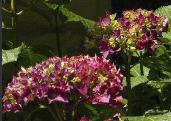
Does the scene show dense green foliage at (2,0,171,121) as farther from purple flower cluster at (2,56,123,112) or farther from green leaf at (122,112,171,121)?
purple flower cluster at (2,56,123,112)

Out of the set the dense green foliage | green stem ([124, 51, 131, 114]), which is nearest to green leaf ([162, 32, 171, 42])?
the dense green foliage

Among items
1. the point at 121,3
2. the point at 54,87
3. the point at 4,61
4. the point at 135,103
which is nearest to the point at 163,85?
the point at 135,103

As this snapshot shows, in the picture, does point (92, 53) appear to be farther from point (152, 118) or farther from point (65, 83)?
point (65, 83)

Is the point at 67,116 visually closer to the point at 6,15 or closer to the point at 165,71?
the point at 165,71

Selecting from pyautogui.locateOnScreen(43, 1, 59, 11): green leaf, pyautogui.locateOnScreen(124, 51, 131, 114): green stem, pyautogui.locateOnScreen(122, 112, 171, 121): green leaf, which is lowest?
pyautogui.locateOnScreen(122, 112, 171, 121): green leaf

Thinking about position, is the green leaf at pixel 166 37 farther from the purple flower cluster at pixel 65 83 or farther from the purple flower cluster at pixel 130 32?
the purple flower cluster at pixel 65 83

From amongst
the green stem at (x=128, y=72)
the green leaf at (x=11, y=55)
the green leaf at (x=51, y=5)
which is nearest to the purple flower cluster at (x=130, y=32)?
the green stem at (x=128, y=72)

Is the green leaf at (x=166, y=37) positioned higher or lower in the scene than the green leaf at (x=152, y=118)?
higher
